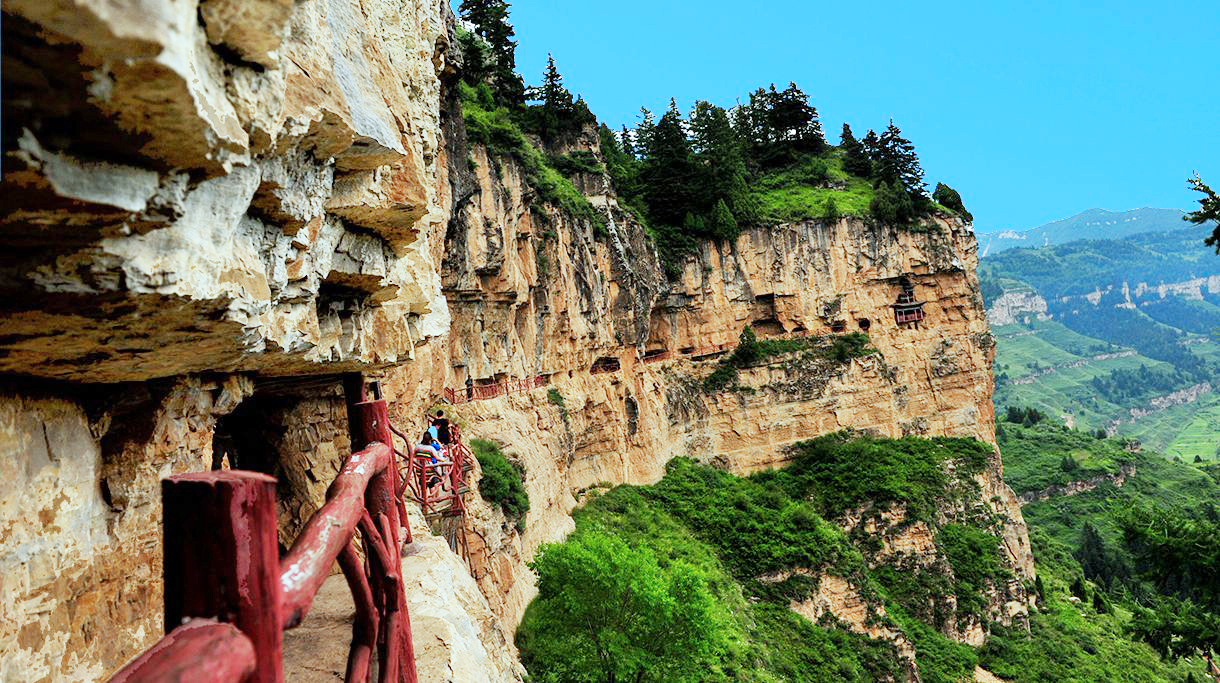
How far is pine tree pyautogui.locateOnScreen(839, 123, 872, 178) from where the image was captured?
59844mm

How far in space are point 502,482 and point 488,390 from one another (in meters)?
5.68

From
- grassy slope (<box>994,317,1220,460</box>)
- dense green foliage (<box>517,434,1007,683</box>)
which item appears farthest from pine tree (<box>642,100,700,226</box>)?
grassy slope (<box>994,317,1220,460</box>)

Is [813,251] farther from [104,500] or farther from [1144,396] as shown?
[1144,396]

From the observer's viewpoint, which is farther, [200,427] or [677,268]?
[677,268]

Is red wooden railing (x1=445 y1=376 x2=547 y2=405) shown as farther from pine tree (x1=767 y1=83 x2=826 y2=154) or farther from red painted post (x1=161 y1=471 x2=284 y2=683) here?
pine tree (x1=767 y1=83 x2=826 y2=154)

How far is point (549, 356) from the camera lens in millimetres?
33906

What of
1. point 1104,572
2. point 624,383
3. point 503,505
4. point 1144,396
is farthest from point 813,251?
point 1144,396

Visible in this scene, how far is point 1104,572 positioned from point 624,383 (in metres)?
49.9

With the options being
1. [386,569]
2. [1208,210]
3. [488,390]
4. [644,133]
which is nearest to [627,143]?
[644,133]

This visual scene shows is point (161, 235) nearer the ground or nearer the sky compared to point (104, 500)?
nearer the sky

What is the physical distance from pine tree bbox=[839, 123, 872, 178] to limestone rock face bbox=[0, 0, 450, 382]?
197 ft

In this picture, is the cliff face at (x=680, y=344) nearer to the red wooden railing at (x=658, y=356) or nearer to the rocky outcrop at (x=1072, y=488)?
the red wooden railing at (x=658, y=356)

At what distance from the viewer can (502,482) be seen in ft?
76.4

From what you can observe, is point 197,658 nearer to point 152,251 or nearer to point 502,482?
point 152,251
